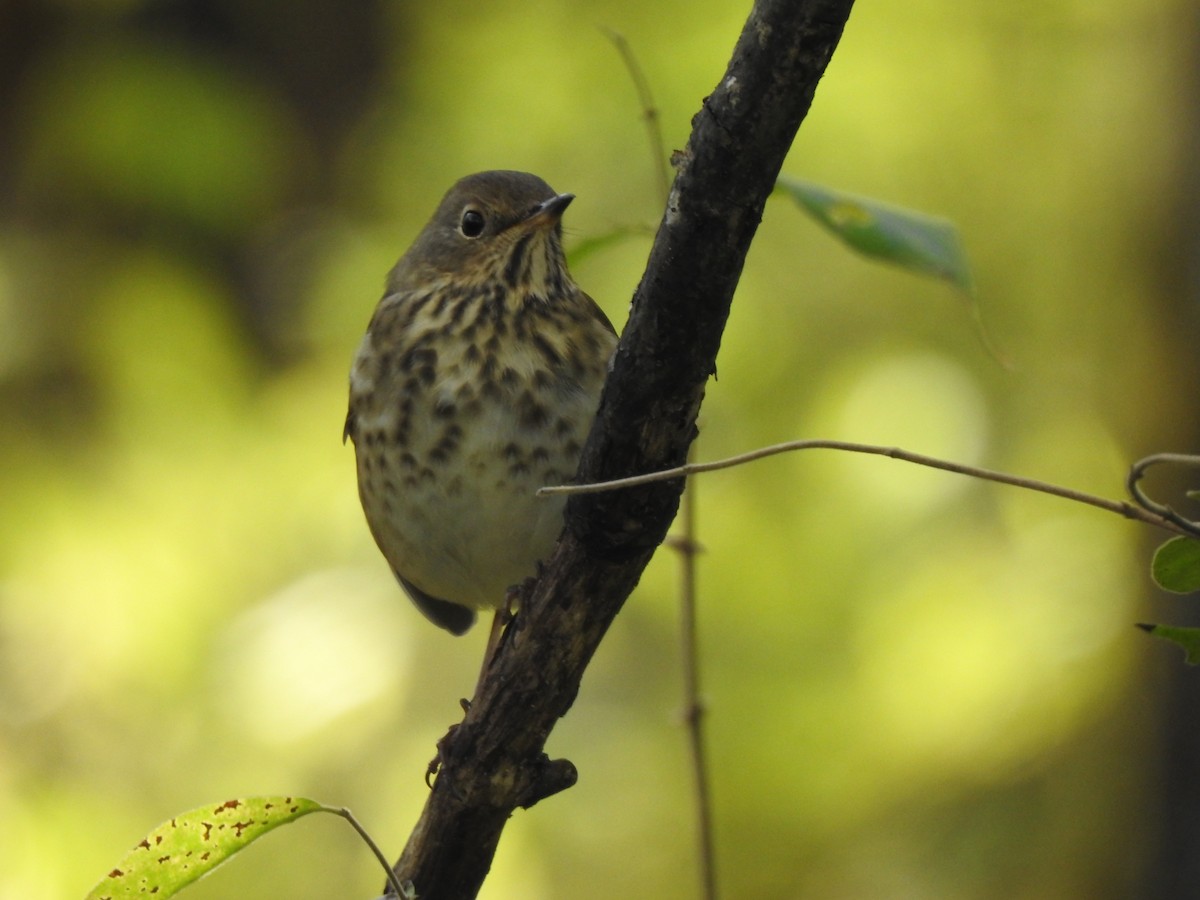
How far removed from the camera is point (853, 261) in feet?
16.0

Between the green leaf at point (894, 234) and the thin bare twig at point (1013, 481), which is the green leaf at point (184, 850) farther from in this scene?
the green leaf at point (894, 234)

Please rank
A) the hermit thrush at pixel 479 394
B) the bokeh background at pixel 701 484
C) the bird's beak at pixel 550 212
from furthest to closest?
the bokeh background at pixel 701 484 → the bird's beak at pixel 550 212 → the hermit thrush at pixel 479 394

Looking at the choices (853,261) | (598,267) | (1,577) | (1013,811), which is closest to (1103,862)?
(1013,811)

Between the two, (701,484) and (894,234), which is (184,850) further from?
(701,484)

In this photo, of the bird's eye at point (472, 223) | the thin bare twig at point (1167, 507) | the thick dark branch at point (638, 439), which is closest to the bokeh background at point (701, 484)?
the bird's eye at point (472, 223)

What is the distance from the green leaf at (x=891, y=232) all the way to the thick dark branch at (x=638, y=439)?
0.38 meters

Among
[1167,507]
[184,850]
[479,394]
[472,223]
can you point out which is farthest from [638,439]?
[472,223]

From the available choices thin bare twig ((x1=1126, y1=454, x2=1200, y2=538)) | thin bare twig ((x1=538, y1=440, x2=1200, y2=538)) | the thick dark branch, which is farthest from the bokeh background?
thin bare twig ((x1=1126, y1=454, x2=1200, y2=538))

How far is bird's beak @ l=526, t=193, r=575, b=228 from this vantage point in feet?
10.2

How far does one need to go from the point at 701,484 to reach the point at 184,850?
9.22 ft

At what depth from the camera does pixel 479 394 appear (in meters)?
2.90

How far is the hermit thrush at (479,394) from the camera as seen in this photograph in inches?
112

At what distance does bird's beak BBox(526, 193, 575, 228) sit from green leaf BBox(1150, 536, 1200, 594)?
179 centimetres

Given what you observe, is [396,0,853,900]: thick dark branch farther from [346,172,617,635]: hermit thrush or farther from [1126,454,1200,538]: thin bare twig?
[346,172,617,635]: hermit thrush
